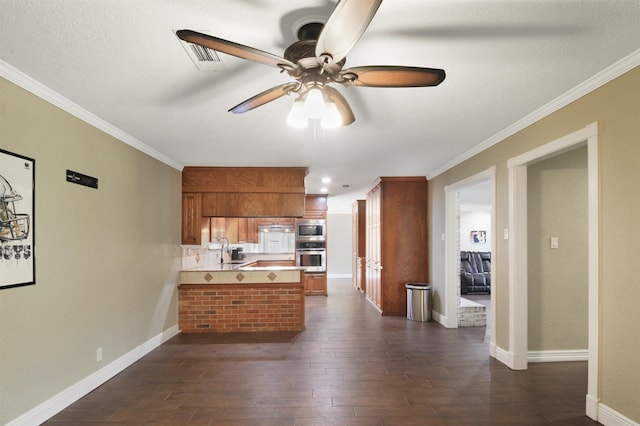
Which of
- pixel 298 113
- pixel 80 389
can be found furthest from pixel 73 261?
pixel 298 113

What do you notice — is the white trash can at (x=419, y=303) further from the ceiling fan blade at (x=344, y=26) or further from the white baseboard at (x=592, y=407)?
the ceiling fan blade at (x=344, y=26)

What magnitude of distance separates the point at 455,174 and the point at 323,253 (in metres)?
3.96

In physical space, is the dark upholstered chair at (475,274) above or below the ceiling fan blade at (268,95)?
below

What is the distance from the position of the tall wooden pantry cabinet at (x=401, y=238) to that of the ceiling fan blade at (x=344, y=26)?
4922mm

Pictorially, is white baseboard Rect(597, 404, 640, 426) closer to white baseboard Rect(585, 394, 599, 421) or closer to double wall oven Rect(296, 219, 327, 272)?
white baseboard Rect(585, 394, 599, 421)

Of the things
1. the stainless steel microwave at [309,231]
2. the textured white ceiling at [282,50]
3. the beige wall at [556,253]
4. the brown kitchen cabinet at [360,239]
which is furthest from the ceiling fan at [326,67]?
the brown kitchen cabinet at [360,239]

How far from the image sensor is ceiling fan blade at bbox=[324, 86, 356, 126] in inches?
76.4

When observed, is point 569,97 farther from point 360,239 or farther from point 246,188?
point 360,239

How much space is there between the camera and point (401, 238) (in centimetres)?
626

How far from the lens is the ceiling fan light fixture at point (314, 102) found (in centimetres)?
181

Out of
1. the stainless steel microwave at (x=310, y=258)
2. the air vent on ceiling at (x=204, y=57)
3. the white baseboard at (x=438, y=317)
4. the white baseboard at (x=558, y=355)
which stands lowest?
the white baseboard at (x=438, y=317)

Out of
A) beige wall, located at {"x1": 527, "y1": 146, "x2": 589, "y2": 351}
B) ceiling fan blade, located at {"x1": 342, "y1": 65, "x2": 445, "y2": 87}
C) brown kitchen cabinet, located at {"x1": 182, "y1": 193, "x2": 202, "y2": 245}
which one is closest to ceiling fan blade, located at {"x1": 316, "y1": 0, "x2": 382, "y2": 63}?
ceiling fan blade, located at {"x1": 342, "y1": 65, "x2": 445, "y2": 87}

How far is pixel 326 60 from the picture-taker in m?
1.56

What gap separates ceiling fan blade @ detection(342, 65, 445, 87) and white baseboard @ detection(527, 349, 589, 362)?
344 centimetres
